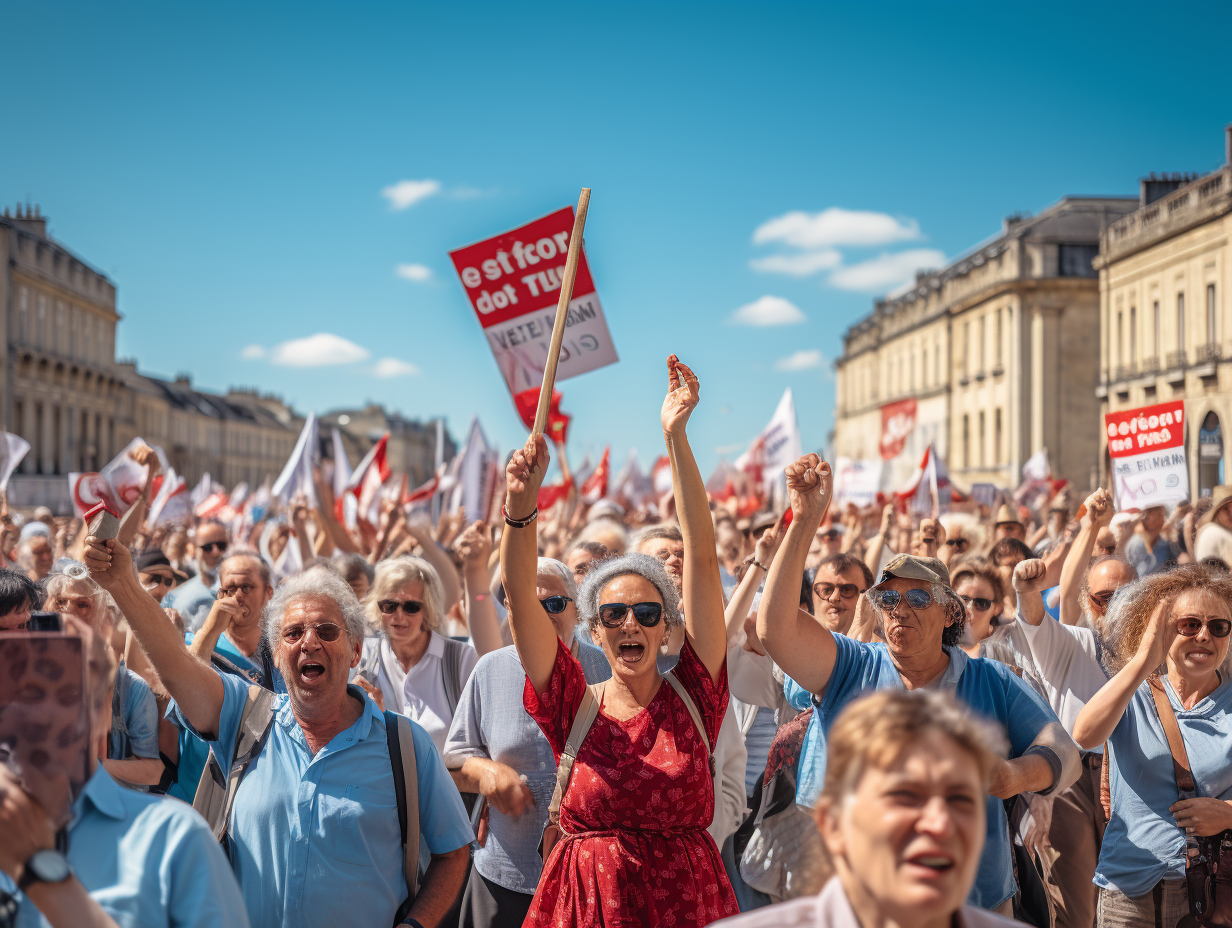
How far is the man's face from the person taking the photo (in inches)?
324

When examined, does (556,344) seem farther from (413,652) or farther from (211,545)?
(211,545)

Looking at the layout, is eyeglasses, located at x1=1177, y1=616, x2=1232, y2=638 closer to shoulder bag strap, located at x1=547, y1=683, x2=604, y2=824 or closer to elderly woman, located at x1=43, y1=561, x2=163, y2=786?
shoulder bag strap, located at x1=547, y1=683, x2=604, y2=824

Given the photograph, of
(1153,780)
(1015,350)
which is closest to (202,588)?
(1153,780)

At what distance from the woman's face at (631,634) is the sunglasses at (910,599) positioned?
74 centimetres

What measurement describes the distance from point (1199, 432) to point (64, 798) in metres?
38.7

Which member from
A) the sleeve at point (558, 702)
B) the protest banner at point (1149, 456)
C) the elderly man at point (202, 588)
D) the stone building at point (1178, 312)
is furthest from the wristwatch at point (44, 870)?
the stone building at point (1178, 312)

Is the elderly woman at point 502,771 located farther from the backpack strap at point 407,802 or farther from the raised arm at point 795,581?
the raised arm at point 795,581

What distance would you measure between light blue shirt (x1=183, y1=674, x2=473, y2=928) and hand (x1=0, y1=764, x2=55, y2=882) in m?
1.33

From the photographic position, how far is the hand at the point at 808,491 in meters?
3.31

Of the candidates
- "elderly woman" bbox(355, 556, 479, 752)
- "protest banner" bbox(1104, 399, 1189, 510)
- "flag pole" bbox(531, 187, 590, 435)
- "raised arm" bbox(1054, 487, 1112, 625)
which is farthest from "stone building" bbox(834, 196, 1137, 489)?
"flag pole" bbox(531, 187, 590, 435)

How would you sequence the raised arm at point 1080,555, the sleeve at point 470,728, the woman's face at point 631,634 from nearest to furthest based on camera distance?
1. the woman's face at point 631,634
2. the sleeve at point 470,728
3. the raised arm at point 1080,555

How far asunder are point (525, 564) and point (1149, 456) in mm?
8989

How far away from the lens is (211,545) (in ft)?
27.0

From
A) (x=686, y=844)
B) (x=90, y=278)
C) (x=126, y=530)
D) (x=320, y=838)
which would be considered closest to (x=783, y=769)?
(x=686, y=844)
